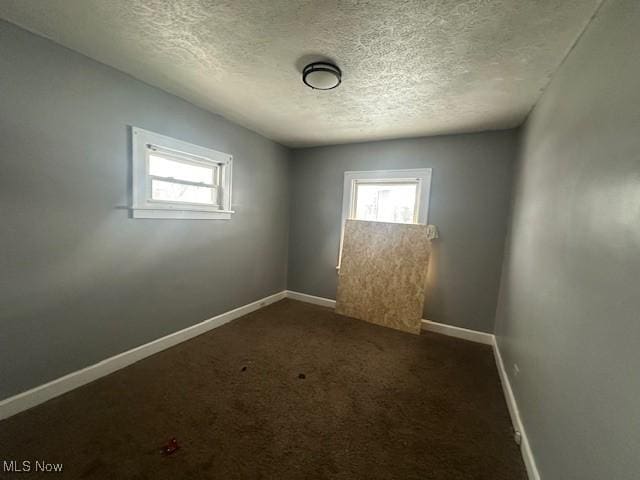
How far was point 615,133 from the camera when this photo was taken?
2.89ft

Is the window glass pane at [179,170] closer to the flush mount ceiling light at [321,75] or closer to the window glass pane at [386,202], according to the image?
the flush mount ceiling light at [321,75]

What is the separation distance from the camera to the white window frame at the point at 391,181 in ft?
9.82

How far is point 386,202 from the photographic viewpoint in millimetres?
3348

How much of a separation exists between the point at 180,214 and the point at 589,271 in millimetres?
2857

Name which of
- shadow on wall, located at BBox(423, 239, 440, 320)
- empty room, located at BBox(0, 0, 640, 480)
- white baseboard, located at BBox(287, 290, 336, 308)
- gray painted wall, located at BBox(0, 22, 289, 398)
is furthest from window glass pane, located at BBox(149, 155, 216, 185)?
shadow on wall, located at BBox(423, 239, 440, 320)

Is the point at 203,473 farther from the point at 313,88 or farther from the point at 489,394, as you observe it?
the point at 313,88

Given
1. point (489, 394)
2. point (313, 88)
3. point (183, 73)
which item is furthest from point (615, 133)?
point (183, 73)

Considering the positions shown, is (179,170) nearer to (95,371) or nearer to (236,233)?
(236,233)

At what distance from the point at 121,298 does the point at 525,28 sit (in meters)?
3.24

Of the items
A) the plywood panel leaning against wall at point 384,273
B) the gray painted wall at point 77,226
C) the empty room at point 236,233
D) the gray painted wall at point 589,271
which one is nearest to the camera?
the gray painted wall at point 589,271

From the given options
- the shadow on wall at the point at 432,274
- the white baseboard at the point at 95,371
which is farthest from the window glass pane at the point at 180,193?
the shadow on wall at the point at 432,274

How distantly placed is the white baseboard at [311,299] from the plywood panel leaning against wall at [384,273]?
0.89 feet

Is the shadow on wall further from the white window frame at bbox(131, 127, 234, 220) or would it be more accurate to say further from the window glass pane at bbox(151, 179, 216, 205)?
the window glass pane at bbox(151, 179, 216, 205)

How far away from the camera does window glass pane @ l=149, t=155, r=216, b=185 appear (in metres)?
2.19
